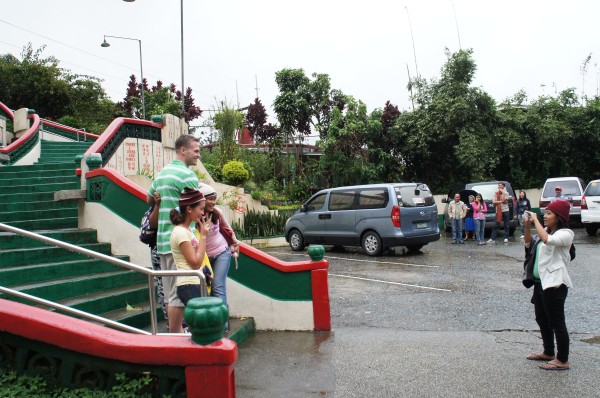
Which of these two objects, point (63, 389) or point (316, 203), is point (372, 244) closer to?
point (316, 203)

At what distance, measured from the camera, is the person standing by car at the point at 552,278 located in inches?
192

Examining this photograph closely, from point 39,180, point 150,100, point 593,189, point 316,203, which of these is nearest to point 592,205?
point 593,189

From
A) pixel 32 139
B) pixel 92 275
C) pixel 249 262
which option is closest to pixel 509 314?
pixel 249 262

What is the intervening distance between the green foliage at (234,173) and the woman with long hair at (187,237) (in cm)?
1417

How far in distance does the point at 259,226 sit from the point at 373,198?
16.1 feet

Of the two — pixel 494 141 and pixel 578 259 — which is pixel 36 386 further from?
pixel 494 141

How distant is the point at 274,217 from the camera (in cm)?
1733

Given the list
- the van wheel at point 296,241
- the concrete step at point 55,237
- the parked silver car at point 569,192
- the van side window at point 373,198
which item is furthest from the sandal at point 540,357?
the parked silver car at point 569,192

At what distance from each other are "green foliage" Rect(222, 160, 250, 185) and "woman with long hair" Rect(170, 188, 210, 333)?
14168 millimetres

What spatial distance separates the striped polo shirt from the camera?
181 inches

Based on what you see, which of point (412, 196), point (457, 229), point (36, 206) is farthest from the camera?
point (457, 229)

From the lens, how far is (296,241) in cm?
1488

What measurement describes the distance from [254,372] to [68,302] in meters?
2.00

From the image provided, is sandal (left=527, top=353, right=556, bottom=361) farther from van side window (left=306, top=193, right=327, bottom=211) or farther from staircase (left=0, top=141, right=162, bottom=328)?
van side window (left=306, top=193, right=327, bottom=211)
